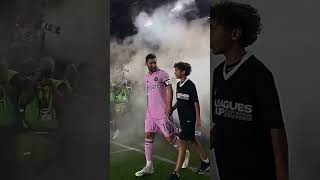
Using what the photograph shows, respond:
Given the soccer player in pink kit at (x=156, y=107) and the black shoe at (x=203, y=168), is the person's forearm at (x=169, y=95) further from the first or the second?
the black shoe at (x=203, y=168)

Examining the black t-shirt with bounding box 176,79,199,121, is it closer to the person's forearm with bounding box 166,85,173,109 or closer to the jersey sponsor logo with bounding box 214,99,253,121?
the person's forearm with bounding box 166,85,173,109

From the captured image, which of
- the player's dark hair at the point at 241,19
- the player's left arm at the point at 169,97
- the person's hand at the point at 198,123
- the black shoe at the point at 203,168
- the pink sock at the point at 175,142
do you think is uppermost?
the player's dark hair at the point at 241,19

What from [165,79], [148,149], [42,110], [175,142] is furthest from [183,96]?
[42,110]

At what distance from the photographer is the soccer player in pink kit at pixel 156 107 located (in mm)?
2086

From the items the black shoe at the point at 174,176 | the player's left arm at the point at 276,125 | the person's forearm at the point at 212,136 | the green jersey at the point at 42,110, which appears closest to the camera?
the player's left arm at the point at 276,125

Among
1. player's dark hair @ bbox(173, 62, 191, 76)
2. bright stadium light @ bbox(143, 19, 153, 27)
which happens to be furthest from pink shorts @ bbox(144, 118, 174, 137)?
bright stadium light @ bbox(143, 19, 153, 27)

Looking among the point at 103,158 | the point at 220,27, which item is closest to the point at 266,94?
the point at 220,27

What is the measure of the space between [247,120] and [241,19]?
0.46 m

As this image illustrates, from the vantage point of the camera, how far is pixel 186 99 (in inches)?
80.1

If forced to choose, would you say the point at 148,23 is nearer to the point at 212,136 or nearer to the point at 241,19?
the point at 241,19

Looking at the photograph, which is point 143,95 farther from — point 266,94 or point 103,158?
point 266,94

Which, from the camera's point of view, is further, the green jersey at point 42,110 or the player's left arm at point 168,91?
the green jersey at point 42,110


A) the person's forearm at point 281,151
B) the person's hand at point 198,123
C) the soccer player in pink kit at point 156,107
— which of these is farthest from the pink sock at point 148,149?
the person's forearm at point 281,151

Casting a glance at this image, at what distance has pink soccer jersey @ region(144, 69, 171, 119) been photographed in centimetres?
210
